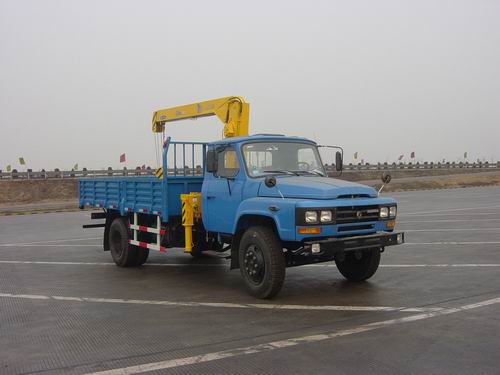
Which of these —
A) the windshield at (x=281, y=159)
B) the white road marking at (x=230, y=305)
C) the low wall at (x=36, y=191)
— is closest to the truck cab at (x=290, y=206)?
the windshield at (x=281, y=159)

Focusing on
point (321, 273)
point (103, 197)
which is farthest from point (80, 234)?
point (321, 273)

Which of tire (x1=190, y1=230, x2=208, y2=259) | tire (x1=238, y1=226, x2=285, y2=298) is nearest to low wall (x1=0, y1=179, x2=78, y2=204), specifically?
tire (x1=190, y1=230, x2=208, y2=259)

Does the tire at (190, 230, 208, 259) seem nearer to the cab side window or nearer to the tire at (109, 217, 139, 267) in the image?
the cab side window

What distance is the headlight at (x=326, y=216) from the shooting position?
274 inches

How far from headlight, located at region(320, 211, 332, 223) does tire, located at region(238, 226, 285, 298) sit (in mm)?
746

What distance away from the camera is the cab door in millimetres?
8055

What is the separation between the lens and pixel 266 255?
7207 millimetres

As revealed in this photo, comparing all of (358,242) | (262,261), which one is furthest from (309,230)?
(262,261)

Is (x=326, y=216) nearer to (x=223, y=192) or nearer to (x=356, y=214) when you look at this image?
(x=356, y=214)

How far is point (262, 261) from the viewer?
7355 mm

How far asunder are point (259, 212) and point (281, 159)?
1.33m

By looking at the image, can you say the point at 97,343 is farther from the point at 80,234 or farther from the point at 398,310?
the point at 80,234

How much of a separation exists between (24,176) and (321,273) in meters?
40.3

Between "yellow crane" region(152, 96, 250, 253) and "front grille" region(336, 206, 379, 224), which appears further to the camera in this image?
"yellow crane" region(152, 96, 250, 253)
